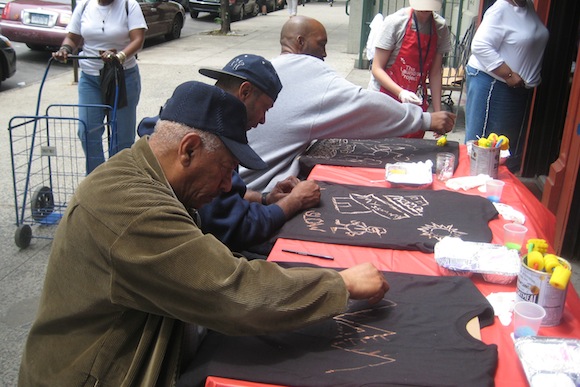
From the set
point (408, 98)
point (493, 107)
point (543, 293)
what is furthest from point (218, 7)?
point (543, 293)

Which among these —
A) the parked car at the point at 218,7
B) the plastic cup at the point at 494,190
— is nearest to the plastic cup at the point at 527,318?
the plastic cup at the point at 494,190

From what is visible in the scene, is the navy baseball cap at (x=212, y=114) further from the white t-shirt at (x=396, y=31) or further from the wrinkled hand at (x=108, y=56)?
the wrinkled hand at (x=108, y=56)

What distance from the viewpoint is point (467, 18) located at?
10.3 meters

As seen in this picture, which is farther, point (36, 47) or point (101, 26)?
point (36, 47)

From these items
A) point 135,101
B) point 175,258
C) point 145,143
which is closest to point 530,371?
point 175,258

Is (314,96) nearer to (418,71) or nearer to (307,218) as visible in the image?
(307,218)

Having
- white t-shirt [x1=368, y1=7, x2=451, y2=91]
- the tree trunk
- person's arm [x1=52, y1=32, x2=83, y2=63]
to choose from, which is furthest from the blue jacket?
the tree trunk

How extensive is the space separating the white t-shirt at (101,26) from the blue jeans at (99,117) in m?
0.11

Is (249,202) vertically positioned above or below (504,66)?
below

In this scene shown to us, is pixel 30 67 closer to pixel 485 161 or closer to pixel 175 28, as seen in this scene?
pixel 175 28

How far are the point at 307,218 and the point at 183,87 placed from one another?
1053 millimetres

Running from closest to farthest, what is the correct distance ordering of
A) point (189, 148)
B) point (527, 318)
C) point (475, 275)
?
point (189, 148) → point (527, 318) → point (475, 275)

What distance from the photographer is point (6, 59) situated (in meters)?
9.59

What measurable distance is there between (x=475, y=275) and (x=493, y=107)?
128 inches
